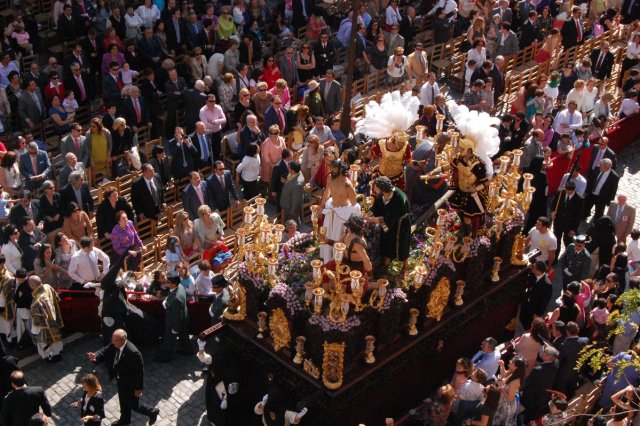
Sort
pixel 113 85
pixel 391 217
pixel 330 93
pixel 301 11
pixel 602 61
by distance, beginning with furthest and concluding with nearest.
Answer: pixel 301 11 < pixel 602 61 < pixel 330 93 < pixel 113 85 < pixel 391 217

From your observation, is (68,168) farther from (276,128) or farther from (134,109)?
(276,128)

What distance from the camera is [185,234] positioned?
1683 centimetres

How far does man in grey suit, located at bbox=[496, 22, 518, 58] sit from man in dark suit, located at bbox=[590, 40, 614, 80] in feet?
6.17

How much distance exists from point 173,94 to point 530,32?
9.29 m

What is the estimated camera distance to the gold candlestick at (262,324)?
13.9m

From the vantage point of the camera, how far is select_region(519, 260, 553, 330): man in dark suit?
16.1m

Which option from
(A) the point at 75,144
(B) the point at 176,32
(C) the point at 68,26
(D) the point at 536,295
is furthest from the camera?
(B) the point at 176,32

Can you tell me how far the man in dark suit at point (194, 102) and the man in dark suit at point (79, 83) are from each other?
203cm

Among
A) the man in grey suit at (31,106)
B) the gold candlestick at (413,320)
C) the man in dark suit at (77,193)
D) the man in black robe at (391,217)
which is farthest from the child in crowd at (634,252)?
the man in grey suit at (31,106)

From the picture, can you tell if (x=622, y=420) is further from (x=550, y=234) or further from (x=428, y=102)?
(x=428, y=102)

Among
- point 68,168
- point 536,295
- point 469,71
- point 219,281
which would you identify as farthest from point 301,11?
point 219,281

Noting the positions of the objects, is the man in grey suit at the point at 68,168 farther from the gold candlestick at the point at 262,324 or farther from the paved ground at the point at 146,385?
the gold candlestick at the point at 262,324

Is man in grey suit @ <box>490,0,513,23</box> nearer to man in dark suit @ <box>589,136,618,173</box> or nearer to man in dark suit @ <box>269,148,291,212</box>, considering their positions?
man in dark suit @ <box>589,136,618,173</box>

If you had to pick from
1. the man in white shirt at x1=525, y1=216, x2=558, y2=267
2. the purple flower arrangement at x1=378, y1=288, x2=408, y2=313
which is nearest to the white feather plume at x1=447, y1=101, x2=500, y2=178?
the purple flower arrangement at x1=378, y1=288, x2=408, y2=313
